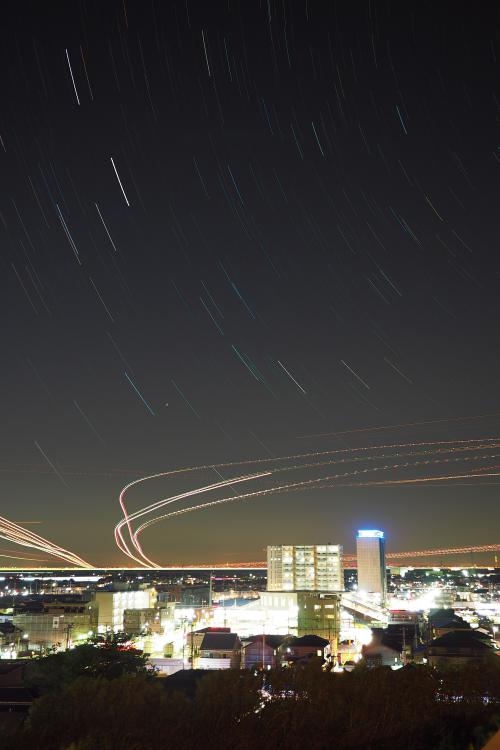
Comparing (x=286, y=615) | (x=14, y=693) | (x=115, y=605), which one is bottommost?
(x=14, y=693)

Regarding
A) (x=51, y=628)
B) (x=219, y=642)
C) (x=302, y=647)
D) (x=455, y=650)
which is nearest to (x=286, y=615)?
(x=51, y=628)

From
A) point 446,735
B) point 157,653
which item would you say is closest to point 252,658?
point 157,653

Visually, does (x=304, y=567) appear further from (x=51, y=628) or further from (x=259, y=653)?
(x=259, y=653)

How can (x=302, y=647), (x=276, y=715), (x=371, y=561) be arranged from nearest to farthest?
(x=276, y=715) → (x=302, y=647) → (x=371, y=561)

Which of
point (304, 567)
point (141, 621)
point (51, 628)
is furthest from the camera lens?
point (304, 567)

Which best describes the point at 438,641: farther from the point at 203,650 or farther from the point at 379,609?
the point at 379,609

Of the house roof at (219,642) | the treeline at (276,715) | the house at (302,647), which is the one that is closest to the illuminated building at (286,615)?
the house at (302,647)

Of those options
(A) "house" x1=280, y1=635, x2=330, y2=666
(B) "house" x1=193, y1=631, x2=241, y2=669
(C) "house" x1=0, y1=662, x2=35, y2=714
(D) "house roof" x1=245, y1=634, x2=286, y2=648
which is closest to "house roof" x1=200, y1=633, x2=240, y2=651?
(B) "house" x1=193, y1=631, x2=241, y2=669
